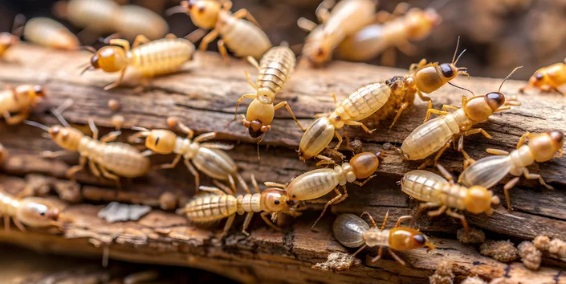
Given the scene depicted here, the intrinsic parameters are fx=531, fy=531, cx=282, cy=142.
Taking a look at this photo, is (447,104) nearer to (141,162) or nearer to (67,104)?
(141,162)

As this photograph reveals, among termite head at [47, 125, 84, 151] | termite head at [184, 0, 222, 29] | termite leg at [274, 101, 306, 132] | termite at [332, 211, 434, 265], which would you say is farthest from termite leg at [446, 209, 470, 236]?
termite head at [47, 125, 84, 151]

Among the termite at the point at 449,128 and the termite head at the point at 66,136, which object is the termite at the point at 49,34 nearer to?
the termite head at the point at 66,136

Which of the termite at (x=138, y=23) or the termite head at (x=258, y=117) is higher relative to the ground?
→ the termite at (x=138, y=23)

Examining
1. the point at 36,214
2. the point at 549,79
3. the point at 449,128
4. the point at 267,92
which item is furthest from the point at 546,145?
the point at 36,214

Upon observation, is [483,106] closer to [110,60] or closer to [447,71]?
[447,71]

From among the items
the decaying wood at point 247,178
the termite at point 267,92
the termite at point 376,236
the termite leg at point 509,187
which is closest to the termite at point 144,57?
the decaying wood at point 247,178

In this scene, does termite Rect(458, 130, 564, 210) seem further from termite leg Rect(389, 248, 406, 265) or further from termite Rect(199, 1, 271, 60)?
termite Rect(199, 1, 271, 60)
